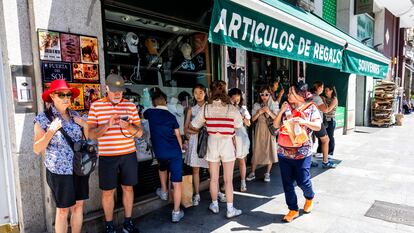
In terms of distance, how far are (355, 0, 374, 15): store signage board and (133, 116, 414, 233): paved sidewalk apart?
5.95m

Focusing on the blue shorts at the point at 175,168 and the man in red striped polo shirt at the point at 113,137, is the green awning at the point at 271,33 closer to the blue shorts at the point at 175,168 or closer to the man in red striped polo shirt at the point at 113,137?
the man in red striped polo shirt at the point at 113,137

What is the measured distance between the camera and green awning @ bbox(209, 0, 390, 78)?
316 centimetres

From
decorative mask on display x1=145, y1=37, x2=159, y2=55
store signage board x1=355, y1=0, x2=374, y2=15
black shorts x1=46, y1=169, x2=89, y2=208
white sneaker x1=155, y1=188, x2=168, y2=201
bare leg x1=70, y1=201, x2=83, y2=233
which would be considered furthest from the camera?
store signage board x1=355, y1=0, x2=374, y2=15

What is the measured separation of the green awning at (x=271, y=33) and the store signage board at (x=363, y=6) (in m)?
5.93

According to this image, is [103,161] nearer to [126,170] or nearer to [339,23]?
[126,170]

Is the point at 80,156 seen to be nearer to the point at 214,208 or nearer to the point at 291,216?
the point at 214,208

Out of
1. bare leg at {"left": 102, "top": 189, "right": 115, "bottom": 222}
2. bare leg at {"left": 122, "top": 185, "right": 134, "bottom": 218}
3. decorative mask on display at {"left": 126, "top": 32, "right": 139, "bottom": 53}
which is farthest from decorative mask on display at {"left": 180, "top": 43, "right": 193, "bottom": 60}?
bare leg at {"left": 102, "top": 189, "right": 115, "bottom": 222}

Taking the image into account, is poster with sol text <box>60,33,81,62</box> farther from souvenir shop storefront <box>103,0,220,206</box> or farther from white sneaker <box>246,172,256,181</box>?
white sneaker <box>246,172,256,181</box>

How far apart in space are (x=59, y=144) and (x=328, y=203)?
3.59 meters

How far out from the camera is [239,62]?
592cm

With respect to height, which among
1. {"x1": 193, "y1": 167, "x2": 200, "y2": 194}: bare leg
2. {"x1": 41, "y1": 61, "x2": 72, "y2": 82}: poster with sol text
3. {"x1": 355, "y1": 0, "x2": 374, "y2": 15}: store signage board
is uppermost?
{"x1": 355, "y1": 0, "x2": 374, "y2": 15}: store signage board

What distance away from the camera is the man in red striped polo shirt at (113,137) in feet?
9.86

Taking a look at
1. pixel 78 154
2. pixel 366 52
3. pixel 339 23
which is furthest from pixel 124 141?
pixel 339 23

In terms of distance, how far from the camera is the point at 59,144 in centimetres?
255
